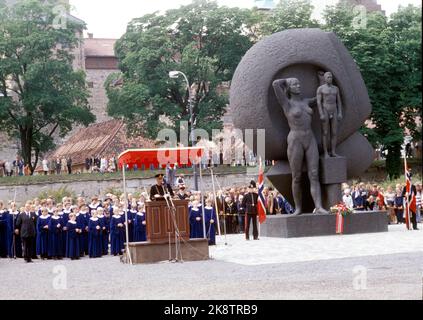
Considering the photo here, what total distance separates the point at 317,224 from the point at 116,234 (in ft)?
20.4

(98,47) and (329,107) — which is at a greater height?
(98,47)

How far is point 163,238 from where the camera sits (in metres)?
20.6

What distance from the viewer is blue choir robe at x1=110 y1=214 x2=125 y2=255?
2422 centimetres

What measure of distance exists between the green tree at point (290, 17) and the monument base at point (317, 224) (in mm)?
30025

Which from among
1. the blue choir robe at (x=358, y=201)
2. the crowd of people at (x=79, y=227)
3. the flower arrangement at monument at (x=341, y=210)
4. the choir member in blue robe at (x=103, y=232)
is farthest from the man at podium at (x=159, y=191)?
the blue choir robe at (x=358, y=201)

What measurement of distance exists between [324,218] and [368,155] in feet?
11.7

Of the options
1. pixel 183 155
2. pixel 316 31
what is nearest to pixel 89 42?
pixel 316 31

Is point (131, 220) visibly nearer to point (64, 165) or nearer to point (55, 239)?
point (55, 239)

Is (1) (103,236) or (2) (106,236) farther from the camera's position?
(2) (106,236)

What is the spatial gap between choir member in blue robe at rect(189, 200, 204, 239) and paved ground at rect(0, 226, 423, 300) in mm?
1145

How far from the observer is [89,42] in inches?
3752

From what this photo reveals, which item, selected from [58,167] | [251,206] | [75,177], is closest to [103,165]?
[75,177]

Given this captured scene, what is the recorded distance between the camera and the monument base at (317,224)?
26.7 meters
